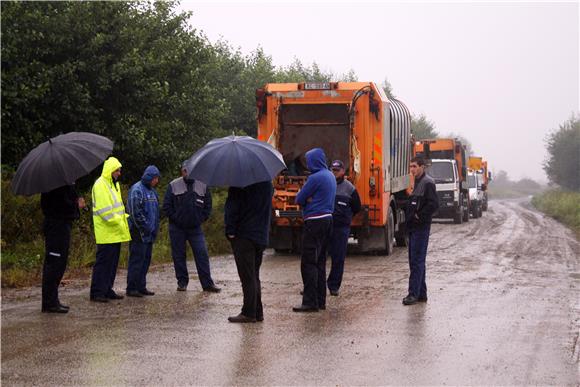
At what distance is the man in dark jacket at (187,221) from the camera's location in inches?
486

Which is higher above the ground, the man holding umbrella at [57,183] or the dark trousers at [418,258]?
the man holding umbrella at [57,183]

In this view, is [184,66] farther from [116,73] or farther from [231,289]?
[231,289]

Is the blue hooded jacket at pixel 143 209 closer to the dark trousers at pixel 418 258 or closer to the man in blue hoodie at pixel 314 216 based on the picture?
the man in blue hoodie at pixel 314 216

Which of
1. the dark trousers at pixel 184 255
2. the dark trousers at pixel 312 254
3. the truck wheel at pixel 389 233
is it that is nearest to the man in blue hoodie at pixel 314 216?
the dark trousers at pixel 312 254

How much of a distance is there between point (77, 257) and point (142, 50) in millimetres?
9444

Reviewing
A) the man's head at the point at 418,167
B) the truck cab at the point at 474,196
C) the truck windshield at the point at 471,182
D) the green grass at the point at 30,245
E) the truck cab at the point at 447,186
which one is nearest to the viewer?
the man's head at the point at 418,167

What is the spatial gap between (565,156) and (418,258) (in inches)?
2623

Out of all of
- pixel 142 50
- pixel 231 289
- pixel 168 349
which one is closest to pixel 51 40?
pixel 142 50

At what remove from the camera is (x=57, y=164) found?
10008mm

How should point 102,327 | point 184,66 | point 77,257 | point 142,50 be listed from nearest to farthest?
point 102,327, point 77,257, point 142,50, point 184,66

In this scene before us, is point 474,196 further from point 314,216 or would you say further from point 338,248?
point 314,216

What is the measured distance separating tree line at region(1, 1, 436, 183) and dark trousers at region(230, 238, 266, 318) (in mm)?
10786

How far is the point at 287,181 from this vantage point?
1731 centimetres

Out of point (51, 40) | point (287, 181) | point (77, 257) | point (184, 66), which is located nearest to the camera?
point (77, 257)
